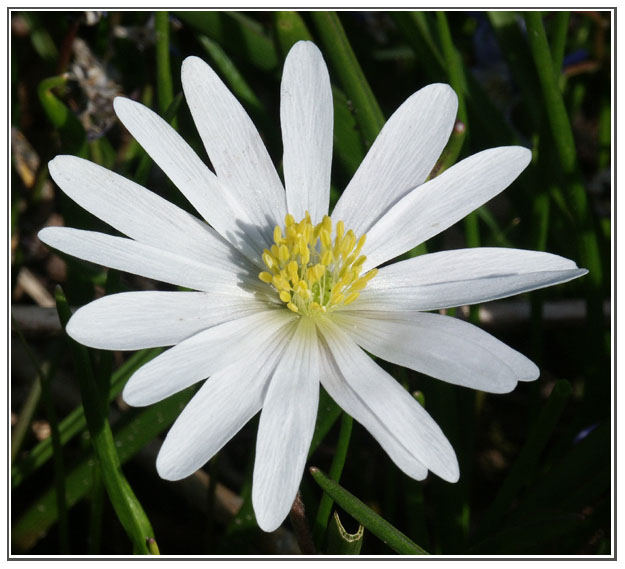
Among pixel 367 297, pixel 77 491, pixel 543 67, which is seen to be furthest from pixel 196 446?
pixel 543 67

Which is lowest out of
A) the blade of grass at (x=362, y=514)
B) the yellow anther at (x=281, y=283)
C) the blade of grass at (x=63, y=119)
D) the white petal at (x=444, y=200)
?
the blade of grass at (x=362, y=514)

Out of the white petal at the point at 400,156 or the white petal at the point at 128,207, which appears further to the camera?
the white petal at the point at 400,156

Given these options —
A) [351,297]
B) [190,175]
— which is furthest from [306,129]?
[351,297]

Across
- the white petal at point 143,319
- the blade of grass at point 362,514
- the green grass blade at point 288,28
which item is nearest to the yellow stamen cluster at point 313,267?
the white petal at point 143,319

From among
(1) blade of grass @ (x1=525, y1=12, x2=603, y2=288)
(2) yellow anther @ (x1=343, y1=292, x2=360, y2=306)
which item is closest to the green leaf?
(2) yellow anther @ (x1=343, y1=292, x2=360, y2=306)

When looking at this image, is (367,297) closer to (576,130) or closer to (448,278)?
(448,278)

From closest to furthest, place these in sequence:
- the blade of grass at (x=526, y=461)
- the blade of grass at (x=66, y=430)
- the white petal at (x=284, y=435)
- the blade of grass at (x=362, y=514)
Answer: the white petal at (x=284, y=435), the blade of grass at (x=362, y=514), the blade of grass at (x=526, y=461), the blade of grass at (x=66, y=430)

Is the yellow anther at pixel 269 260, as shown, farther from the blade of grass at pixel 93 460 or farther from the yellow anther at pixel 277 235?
the blade of grass at pixel 93 460
